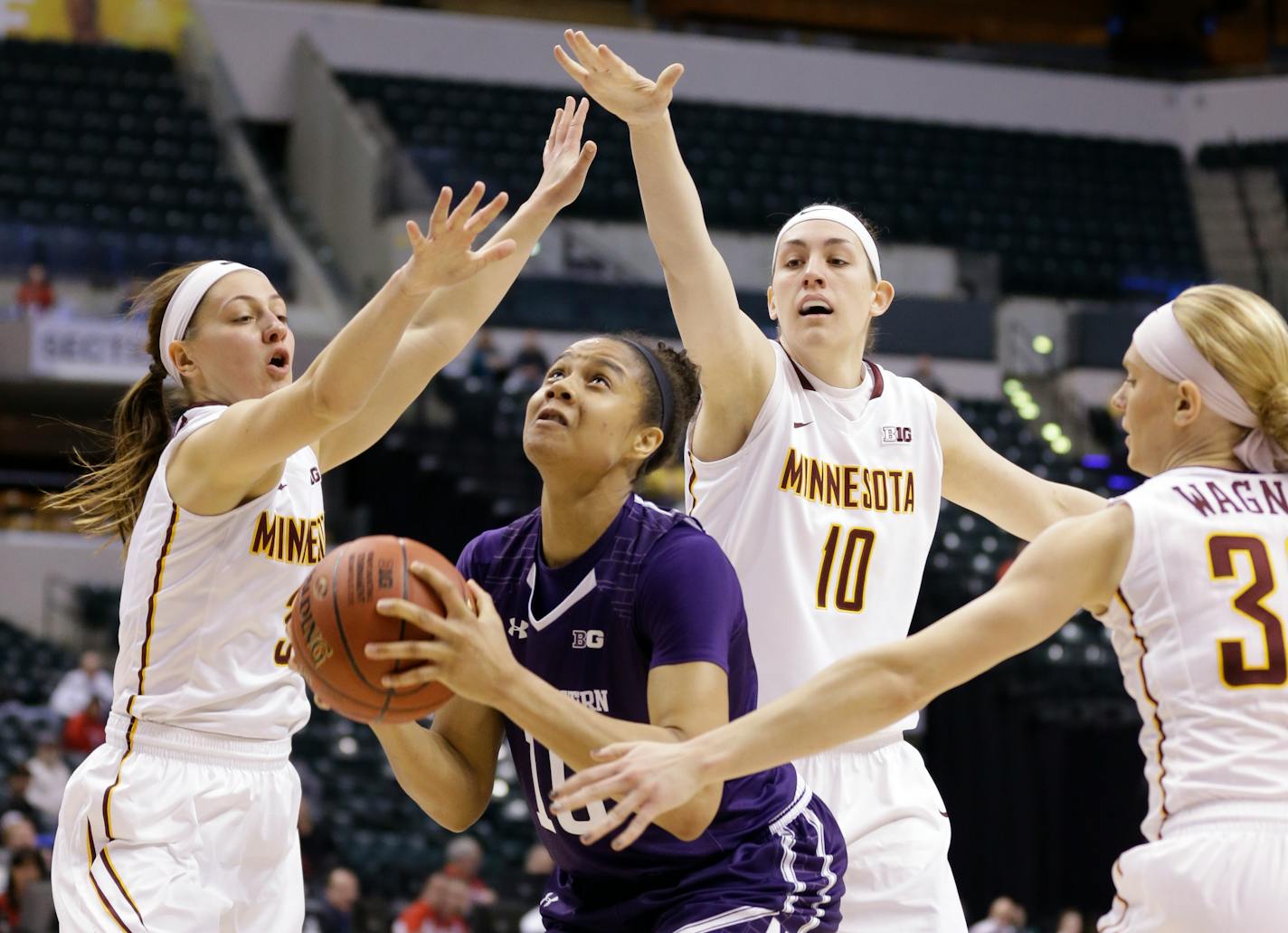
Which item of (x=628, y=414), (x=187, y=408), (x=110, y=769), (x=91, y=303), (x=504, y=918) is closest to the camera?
(x=628, y=414)

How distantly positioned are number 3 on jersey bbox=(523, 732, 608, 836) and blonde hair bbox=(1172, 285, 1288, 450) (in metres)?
1.49

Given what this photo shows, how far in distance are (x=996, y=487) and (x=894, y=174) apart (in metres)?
18.3

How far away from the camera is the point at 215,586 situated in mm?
4344

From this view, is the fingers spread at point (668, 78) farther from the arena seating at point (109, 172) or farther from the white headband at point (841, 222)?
the arena seating at point (109, 172)

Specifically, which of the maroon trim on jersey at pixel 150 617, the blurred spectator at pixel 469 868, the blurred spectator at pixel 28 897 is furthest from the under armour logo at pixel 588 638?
the blurred spectator at pixel 469 868

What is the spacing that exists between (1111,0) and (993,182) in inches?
210

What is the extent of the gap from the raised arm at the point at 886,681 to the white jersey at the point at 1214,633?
9 cm

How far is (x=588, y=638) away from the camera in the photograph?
11.8ft

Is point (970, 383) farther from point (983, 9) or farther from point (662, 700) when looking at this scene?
point (662, 700)

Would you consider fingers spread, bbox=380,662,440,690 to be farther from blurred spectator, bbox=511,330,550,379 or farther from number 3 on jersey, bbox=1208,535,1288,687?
blurred spectator, bbox=511,330,550,379

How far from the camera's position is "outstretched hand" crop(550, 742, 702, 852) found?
9.83 ft

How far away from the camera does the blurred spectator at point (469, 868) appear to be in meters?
10.7

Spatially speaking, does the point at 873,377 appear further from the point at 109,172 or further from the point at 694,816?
the point at 109,172

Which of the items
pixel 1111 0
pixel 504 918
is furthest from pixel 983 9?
pixel 504 918
